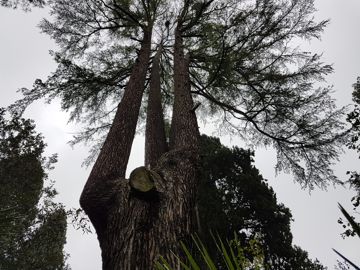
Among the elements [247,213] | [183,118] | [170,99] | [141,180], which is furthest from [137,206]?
[247,213]

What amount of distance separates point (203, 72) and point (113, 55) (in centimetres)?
247

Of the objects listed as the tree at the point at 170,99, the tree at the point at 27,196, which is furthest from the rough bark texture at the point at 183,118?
the tree at the point at 27,196

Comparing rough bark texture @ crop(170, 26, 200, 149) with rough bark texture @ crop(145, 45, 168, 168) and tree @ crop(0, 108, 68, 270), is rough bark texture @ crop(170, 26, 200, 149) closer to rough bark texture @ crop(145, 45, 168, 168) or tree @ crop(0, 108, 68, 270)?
rough bark texture @ crop(145, 45, 168, 168)

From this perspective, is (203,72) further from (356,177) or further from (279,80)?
(356,177)

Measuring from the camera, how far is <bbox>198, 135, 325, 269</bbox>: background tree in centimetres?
1248

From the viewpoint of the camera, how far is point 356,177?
8.30m

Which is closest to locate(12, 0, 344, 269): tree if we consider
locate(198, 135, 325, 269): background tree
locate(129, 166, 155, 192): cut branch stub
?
locate(129, 166, 155, 192): cut branch stub

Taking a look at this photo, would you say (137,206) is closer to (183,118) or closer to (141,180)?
(141,180)

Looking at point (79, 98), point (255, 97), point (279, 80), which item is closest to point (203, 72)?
point (255, 97)

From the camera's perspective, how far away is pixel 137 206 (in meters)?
2.60

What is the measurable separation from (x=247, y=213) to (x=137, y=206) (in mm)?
11292

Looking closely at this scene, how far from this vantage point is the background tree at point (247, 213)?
12.5 metres

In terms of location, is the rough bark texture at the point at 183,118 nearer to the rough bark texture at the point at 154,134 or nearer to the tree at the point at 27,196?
the rough bark texture at the point at 154,134

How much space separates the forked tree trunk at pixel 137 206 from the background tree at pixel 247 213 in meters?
8.80
